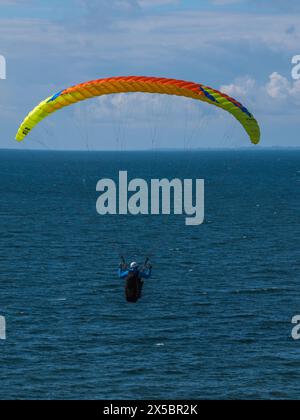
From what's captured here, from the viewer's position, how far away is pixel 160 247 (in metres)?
109

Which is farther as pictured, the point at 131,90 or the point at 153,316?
the point at 153,316

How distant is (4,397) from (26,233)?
64839 mm

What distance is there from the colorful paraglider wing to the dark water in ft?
64.5

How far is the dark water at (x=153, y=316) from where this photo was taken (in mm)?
57844

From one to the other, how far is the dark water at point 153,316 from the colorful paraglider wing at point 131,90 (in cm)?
1967

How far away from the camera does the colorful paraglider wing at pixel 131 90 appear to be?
4428 cm

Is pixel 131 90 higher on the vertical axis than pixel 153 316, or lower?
higher

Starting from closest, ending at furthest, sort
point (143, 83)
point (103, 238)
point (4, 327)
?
point (143, 83)
point (4, 327)
point (103, 238)

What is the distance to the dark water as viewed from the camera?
190 feet

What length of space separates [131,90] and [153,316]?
30.7 metres

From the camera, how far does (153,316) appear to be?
232ft

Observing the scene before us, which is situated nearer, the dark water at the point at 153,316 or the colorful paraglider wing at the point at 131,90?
the colorful paraglider wing at the point at 131,90
